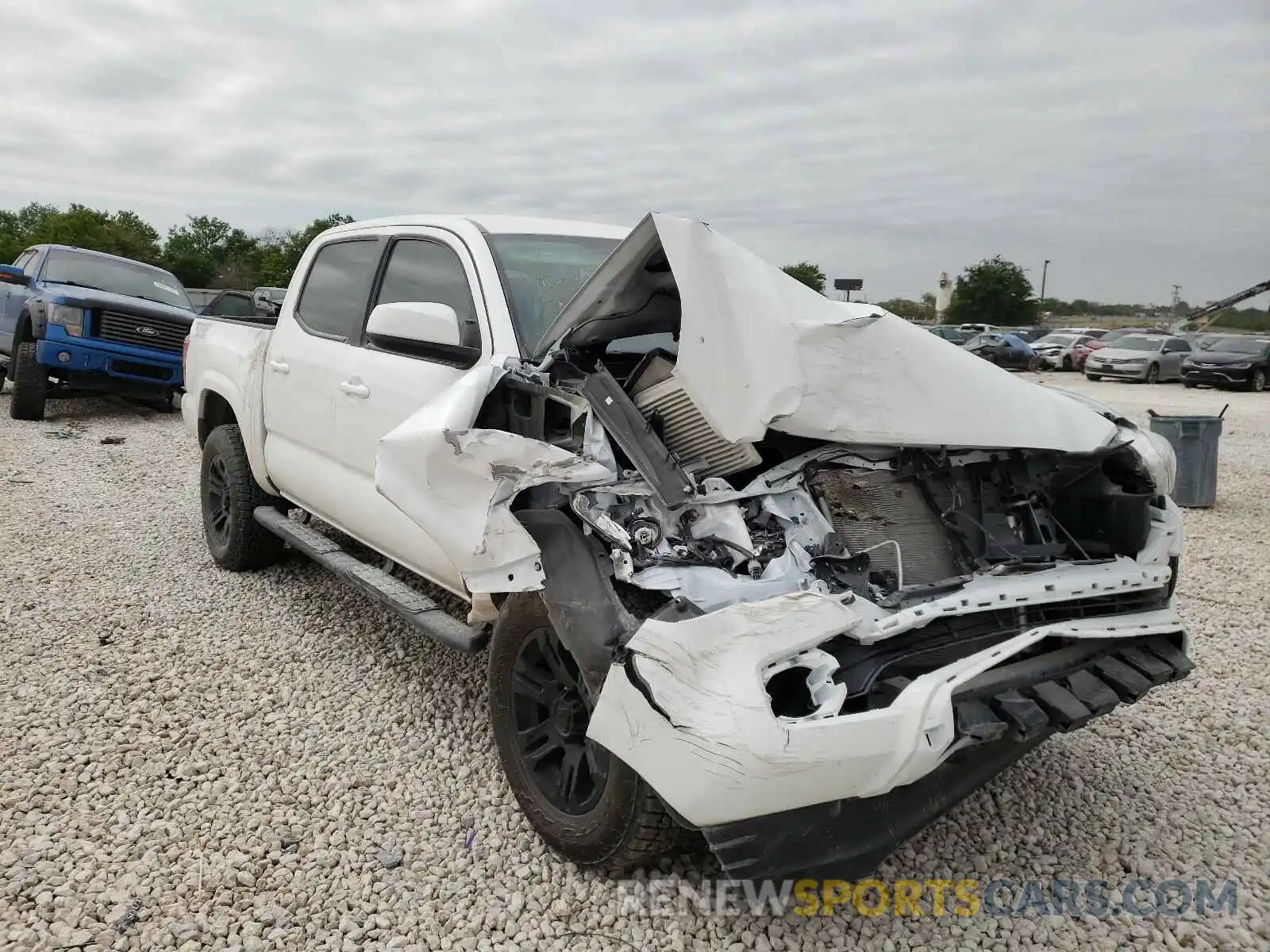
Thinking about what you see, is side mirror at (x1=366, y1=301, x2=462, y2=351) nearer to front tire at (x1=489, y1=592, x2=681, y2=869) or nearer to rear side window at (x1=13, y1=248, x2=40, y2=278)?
front tire at (x1=489, y1=592, x2=681, y2=869)

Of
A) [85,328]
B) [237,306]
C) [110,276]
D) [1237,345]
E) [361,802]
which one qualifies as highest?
[1237,345]

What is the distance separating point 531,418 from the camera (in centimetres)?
285

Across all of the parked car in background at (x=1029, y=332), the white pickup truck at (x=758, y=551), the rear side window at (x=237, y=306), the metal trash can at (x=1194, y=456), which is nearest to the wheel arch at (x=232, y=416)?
the white pickup truck at (x=758, y=551)

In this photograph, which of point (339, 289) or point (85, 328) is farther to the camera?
point (85, 328)

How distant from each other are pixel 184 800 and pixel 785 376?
7.77 feet

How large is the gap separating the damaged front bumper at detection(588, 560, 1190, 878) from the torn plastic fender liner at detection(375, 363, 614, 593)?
51 centimetres

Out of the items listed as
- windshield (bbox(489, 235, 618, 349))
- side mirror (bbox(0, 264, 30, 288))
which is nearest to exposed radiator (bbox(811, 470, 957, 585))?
windshield (bbox(489, 235, 618, 349))

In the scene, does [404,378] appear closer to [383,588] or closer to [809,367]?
[383,588]

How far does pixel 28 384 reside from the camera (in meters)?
10.2

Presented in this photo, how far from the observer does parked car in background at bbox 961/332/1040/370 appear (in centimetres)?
2702

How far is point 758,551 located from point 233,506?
3.67m

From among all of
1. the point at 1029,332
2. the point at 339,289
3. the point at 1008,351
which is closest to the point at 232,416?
the point at 339,289

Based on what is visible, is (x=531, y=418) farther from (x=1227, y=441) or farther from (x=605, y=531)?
(x=1227, y=441)

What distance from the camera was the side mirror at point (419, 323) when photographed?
295cm
